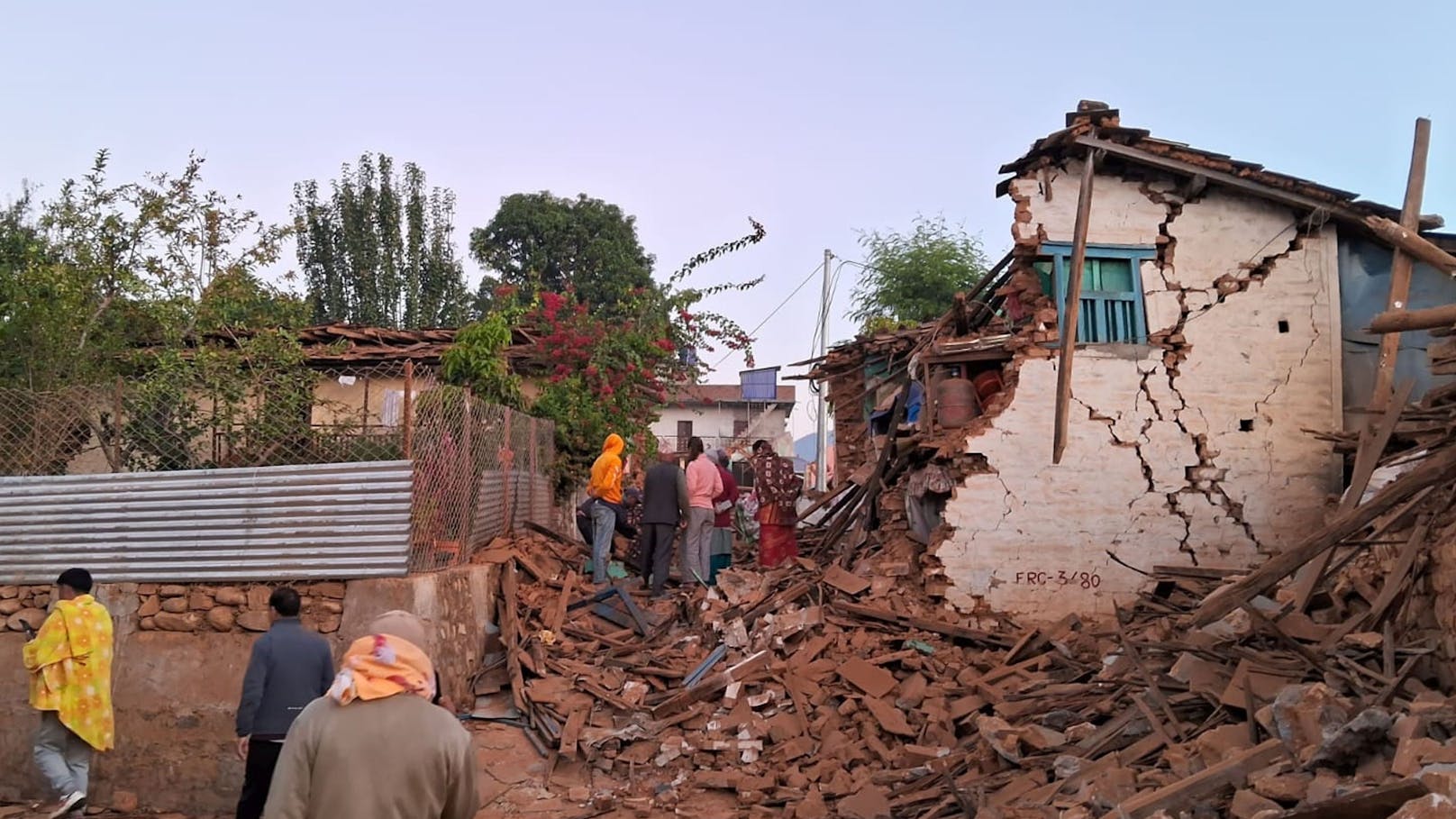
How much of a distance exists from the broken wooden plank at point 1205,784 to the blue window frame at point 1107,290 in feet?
21.0

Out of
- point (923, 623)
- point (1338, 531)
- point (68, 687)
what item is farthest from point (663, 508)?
point (1338, 531)

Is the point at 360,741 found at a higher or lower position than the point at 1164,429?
lower

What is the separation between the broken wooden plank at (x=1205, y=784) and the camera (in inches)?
213

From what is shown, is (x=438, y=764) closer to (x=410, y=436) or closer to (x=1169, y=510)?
(x=410, y=436)

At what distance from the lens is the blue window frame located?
37.4 feet

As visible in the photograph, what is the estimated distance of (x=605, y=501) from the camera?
1241 centimetres

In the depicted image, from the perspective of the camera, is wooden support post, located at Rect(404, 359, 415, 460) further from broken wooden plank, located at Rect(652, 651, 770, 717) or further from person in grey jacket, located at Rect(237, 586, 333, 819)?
broken wooden plank, located at Rect(652, 651, 770, 717)

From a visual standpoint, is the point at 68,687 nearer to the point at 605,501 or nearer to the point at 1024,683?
the point at 605,501

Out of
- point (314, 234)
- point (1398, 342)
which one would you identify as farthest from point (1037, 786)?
point (314, 234)

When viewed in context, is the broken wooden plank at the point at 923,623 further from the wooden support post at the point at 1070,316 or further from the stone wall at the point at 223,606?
the stone wall at the point at 223,606

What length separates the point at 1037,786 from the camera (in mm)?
6836

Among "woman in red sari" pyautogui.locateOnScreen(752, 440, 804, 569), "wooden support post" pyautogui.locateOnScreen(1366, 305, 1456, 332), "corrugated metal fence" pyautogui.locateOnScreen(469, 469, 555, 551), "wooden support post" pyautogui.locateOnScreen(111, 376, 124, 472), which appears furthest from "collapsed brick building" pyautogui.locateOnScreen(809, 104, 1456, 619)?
"wooden support post" pyautogui.locateOnScreen(111, 376, 124, 472)

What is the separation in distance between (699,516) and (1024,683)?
14.2 feet

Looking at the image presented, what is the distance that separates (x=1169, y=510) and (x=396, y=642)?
9.56 m
